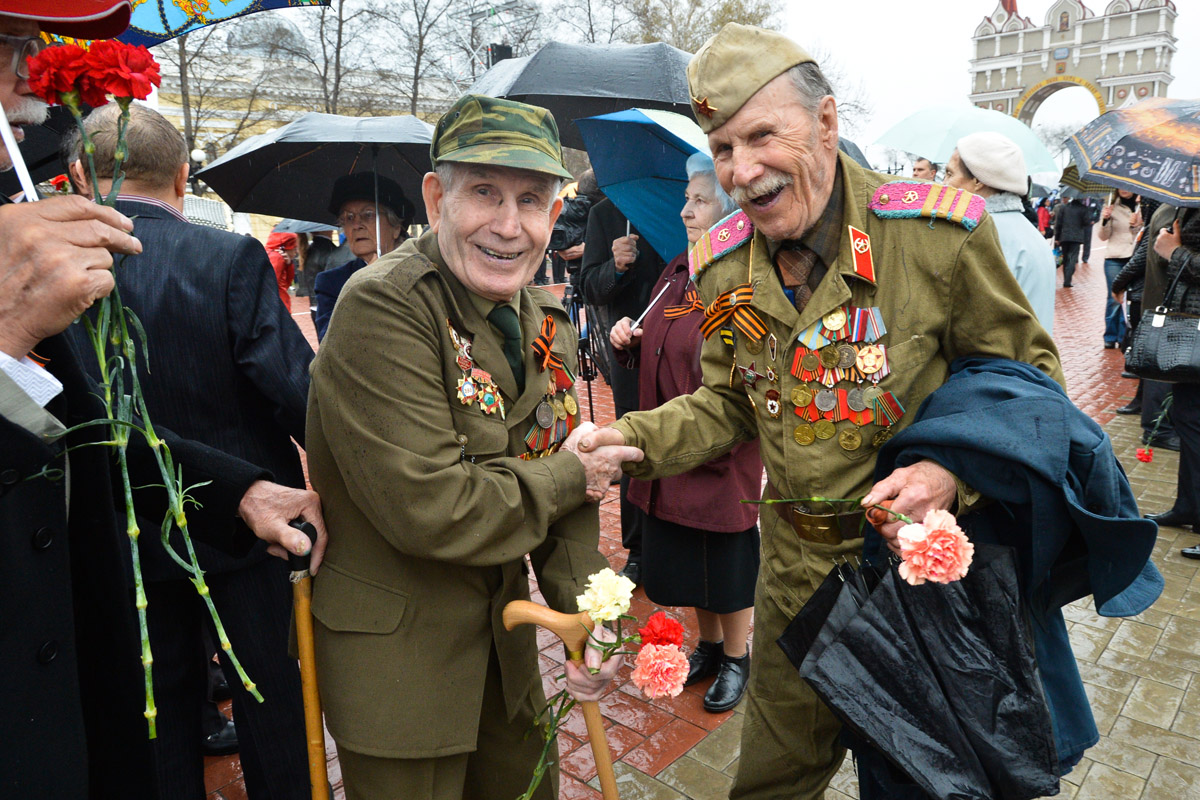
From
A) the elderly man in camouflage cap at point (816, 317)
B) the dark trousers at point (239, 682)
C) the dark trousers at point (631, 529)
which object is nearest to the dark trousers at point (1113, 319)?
the dark trousers at point (631, 529)

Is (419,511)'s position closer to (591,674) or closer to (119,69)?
(591,674)

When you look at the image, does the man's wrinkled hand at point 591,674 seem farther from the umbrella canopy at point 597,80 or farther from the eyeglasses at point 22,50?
the umbrella canopy at point 597,80

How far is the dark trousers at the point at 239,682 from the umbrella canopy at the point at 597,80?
3.38m

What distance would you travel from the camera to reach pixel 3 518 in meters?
1.32

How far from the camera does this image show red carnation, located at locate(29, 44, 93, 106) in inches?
47.1

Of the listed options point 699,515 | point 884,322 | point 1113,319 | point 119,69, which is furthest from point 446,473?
point 1113,319

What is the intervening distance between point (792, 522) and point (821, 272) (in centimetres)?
71

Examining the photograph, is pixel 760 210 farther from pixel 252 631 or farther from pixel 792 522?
pixel 252 631

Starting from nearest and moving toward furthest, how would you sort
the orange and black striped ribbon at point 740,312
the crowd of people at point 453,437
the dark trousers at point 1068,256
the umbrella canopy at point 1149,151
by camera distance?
the crowd of people at point 453,437 → the orange and black striped ribbon at point 740,312 → the umbrella canopy at point 1149,151 → the dark trousers at point 1068,256

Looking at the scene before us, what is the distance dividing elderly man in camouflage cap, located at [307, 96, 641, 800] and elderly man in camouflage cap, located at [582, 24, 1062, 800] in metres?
0.32

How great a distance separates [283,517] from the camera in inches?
74.9

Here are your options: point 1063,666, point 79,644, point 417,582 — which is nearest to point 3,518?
point 79,644

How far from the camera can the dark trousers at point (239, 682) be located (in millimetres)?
2418

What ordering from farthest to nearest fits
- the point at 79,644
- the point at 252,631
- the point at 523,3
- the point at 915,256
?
the point at 523,3
the point at 252,631
the point at 915,256
the point at 79,644
